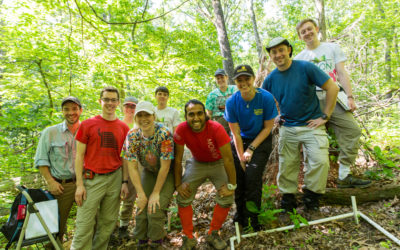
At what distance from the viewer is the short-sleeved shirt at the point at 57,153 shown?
3098 mm

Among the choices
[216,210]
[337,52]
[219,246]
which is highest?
[337,52]

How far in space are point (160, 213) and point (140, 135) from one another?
1.16m

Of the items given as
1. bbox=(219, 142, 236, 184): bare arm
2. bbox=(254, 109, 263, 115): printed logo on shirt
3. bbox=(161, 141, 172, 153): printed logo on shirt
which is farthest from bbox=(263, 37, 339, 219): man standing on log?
bbox=(161, 141, 172, 153): printed logo on shirt

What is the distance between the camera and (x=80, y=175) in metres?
2.86

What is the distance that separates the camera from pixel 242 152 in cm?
302

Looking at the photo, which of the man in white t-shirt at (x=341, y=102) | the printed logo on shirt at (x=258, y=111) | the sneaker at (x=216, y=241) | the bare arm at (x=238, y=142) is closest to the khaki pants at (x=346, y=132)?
the man in white t-shirt at (x=341, y=102)

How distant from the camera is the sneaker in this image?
273 cm

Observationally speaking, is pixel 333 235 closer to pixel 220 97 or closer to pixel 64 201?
pixel 220 97

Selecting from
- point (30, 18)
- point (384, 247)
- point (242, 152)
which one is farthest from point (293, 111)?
point (30, 18)

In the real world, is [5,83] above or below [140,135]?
above

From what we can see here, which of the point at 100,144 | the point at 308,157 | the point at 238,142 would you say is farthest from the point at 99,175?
the point at 308,157

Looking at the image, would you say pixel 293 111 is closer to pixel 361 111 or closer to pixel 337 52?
pixel 337 52

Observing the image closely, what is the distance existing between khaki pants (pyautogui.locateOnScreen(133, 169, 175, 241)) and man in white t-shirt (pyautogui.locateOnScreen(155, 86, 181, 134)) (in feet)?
4.59

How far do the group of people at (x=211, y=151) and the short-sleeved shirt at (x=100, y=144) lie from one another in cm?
1
